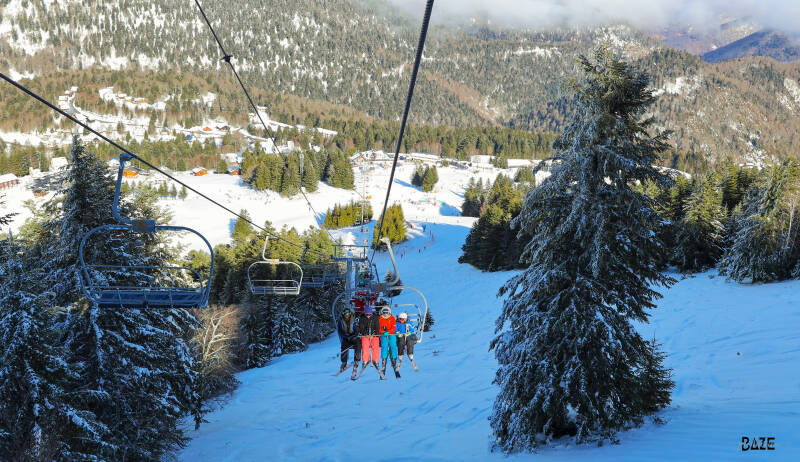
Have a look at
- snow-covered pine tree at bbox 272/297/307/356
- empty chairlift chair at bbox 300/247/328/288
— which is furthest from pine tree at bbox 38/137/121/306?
snow-covered pine tree at bbox 272/297/307/356

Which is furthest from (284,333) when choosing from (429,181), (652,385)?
(429,181)

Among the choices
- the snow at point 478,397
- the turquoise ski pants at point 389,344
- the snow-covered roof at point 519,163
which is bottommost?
the snow at point 478,397

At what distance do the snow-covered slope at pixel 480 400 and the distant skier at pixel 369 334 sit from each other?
521 cm

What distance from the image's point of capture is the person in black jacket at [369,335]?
12.0 meters

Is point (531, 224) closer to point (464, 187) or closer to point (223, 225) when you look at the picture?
point (223, 225)

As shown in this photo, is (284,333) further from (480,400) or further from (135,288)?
(135,288)

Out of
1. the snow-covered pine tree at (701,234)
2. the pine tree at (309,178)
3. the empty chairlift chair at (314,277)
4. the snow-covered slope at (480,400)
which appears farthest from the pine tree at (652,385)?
the pine tree at (309,178)

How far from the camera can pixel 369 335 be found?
12078mm

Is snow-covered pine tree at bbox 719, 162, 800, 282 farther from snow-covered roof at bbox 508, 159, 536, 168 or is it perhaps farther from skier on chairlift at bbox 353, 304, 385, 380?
snow-covered roof at bbox 508, 159, 536, 168

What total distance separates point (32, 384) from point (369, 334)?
9.64 meters

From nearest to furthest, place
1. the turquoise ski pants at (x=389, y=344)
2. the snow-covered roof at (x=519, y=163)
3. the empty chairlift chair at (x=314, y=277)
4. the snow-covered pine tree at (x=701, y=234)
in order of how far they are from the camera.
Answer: the turquoise ski pants at (x=389, y=344), the empty chairlift chair at (x=314, y=277), the snow-covered pine tree at (x=701, y=234), the snow-covered roof at (x=519, y=163)

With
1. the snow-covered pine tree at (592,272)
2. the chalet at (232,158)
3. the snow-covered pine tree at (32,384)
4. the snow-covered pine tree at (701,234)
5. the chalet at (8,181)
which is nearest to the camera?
the snow-covered pine tree at (592,272)

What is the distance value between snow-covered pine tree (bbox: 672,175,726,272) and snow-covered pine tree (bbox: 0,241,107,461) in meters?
39.9

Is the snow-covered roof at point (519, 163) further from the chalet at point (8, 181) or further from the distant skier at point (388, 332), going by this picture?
the distant skier at point (388, 332)
